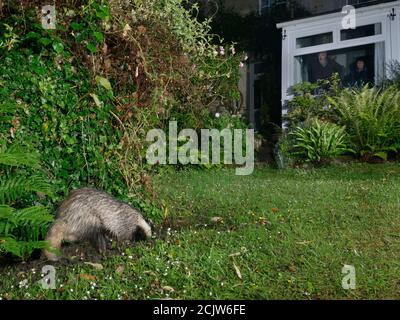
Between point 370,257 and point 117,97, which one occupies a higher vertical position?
point 117,97

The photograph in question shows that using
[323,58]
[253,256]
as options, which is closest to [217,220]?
[253,256]

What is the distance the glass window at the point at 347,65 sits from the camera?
14.4 meters

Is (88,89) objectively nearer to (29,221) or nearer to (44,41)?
(44,41)

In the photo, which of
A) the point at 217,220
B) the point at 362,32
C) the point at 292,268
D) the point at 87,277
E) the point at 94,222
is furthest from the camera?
the point at 362,32

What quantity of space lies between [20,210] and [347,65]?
1236cm

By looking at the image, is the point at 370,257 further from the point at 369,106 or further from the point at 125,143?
the point at 369,106

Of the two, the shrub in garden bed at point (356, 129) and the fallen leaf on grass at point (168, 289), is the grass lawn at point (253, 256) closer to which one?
the fallen leaf on grass at point (168, 289)

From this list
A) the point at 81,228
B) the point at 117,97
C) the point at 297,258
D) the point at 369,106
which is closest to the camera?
the point at 297,258

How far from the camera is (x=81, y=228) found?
508 centimetres

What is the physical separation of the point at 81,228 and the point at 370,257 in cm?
272

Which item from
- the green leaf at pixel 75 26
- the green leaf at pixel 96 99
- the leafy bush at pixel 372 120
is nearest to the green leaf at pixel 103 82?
the green leaf at pixel 96 99

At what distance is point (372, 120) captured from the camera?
1182cm

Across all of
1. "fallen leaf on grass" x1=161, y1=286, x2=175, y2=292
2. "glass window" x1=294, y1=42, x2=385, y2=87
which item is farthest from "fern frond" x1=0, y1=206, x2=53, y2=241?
"glass window" x1=294, y1=42, x2=385, y2=87
